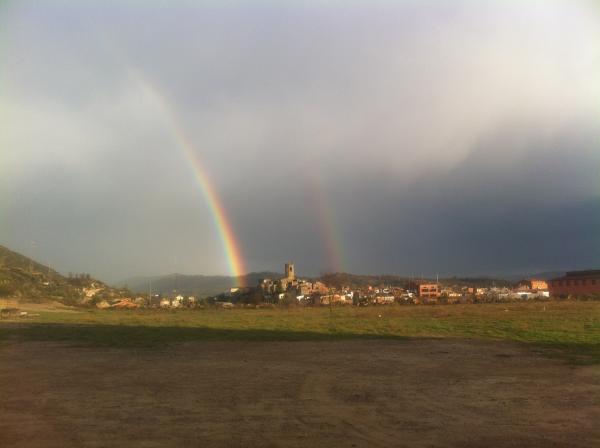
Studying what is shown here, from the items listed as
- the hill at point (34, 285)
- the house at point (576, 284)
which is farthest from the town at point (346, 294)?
the hill at point (34, 285)

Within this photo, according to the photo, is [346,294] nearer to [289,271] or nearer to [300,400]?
[289,271]

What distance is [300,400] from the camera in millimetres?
11961

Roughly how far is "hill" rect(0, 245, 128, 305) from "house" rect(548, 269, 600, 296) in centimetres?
8181

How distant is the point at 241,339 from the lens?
28.4m

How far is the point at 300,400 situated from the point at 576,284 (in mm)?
106337

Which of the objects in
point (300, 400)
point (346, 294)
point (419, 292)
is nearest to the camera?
point (300, 400)

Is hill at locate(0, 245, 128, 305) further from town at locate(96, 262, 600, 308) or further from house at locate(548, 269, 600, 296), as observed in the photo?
house at locate(548, 269, 600, 296)

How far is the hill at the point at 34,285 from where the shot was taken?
243ft

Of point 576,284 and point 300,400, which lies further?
point 576,284

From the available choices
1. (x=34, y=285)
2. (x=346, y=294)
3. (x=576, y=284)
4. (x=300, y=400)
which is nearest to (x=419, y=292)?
(x=346, y=294)

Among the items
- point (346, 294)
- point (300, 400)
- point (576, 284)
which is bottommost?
point (300, 400)

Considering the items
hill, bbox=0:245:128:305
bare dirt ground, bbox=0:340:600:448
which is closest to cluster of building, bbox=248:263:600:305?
hill, bbox=0:245:128:305

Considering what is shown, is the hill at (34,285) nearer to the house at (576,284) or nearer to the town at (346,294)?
the town at (346,294)

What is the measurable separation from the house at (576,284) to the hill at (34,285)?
81810 mm
